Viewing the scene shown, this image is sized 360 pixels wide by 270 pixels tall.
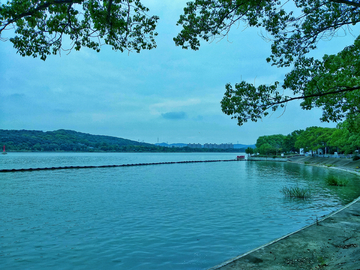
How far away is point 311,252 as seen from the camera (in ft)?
27.8

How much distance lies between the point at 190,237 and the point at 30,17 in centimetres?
1123

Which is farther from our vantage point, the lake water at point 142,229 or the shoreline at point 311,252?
the lake water at point 142,229

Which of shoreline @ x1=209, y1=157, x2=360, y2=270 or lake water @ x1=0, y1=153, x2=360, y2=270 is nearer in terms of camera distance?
shoreline @ x1=209, y1=157, x2=360, y2=270

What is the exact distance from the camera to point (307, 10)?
11.4 meters

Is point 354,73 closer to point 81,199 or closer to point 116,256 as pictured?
point 116,256

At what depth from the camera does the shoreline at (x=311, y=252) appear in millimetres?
7371

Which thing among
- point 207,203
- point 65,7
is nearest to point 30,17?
point 65,7

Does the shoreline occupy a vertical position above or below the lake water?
above

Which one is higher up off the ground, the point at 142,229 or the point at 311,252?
the point at 311,252

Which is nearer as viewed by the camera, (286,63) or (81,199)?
(286,63)

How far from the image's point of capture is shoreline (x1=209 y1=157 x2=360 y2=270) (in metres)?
7.37

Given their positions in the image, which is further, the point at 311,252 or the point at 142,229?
the point at 142,229

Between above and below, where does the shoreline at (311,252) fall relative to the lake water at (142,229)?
above

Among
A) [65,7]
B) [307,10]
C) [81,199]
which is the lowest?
[81,199]
